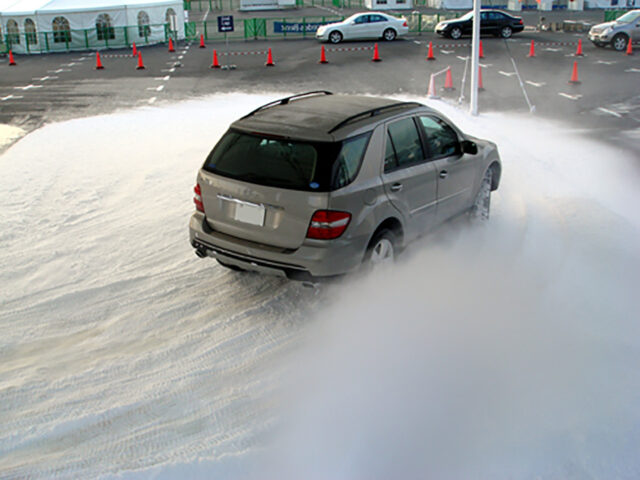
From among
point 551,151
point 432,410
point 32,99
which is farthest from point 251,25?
point 432,410

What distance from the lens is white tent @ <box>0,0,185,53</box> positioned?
1292 inches

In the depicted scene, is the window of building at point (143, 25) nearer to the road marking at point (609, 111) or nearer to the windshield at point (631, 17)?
the windshield at point (631, 17)

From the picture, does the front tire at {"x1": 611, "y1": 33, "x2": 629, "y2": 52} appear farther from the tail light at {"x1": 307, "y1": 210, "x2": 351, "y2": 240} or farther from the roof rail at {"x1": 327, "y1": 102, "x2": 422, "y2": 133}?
the tail light at {"x1": 307, "y1": 210, "x2": 351, "y2": 240}

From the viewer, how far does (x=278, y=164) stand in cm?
604

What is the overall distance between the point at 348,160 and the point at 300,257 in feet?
3.12

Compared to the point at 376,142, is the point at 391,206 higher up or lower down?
lower down

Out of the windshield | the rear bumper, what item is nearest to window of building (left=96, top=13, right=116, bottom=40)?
the windshield

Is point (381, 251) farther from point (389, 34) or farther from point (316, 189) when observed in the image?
point (389, 34)

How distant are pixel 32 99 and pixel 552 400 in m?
18.3

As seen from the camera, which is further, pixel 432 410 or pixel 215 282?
pixel 215 282

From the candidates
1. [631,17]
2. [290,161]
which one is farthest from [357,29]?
[290,161]

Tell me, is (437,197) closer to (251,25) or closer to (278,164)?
(278,164)

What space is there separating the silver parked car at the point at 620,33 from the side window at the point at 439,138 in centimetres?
2599

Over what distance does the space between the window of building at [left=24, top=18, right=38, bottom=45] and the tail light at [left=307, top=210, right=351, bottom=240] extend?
104 feet
